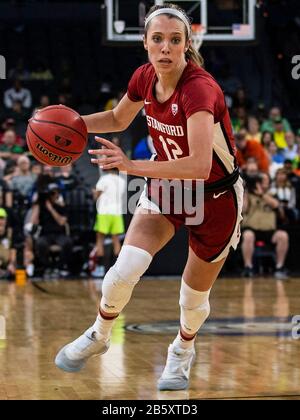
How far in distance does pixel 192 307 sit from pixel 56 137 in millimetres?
1292

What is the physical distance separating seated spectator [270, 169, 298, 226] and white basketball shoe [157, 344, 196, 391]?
28.4ft

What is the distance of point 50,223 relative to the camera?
527 inches

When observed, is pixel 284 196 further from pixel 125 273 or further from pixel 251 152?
pixel 125 273

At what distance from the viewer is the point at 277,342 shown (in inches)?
288

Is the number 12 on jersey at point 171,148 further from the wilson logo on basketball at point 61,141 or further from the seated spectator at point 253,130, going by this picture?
the seated spectator at point 253,130

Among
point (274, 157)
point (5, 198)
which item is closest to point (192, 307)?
point (5, 198)

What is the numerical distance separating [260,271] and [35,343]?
7408 mm

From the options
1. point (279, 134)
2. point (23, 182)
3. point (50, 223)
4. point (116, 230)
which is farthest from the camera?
point (279, 134)

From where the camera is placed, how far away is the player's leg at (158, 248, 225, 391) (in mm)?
5512

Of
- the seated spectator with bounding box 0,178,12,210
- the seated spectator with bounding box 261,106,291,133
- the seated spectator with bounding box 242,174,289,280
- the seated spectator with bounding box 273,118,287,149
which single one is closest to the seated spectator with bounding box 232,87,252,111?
the seated spectator with bounding box 261,106,291,133

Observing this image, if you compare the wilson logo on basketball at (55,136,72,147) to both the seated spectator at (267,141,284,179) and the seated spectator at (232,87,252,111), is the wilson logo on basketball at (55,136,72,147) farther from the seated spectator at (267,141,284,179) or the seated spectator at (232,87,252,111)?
the seated spectator at (232,87,252,111)

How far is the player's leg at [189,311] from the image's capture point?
5512 mm

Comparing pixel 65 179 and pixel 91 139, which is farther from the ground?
pixel 91 139

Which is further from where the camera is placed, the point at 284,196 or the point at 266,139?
the point at 266,139
